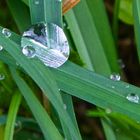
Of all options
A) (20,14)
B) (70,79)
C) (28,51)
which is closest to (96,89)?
(70,79)

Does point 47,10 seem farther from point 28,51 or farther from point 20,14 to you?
point 20,14

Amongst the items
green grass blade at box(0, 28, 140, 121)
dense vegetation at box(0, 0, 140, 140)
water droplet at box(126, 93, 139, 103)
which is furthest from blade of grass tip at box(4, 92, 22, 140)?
water droplet at box(126, 93, 139, 103)

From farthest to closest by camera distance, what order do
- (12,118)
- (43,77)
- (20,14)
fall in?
(20,14), (12,118), (43,77)

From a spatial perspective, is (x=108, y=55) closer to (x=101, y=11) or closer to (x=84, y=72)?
(x=101, y=11)

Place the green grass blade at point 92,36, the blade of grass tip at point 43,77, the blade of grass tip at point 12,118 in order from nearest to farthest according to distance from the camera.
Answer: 1. the blade of grass tip at point 43,77
2. the blade of grass tip at point 12,118
3. the green grass blade at point 92,36

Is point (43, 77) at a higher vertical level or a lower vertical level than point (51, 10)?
lower

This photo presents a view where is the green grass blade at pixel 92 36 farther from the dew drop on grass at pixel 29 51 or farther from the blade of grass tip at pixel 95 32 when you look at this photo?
the dew drop on grass at pixel 29 51

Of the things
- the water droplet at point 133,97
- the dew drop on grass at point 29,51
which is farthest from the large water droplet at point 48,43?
the water droplet at point 133,97
